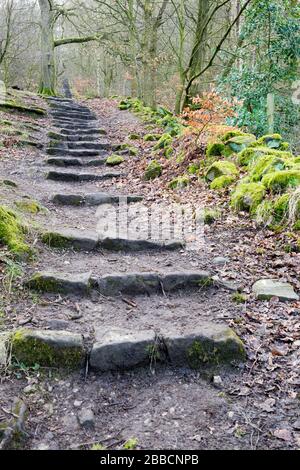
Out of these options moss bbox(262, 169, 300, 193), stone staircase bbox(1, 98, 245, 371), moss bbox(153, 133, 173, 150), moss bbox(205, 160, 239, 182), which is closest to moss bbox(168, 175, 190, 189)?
moss bbox(205, 160, 239, 182)

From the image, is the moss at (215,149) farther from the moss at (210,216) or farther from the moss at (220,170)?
the moss at (210,216)

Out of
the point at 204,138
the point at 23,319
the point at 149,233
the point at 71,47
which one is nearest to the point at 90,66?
the point at 71,47

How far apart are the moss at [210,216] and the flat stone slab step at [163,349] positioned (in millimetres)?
2182

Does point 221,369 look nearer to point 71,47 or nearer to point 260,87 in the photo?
point 260,87

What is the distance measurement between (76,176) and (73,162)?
91cm

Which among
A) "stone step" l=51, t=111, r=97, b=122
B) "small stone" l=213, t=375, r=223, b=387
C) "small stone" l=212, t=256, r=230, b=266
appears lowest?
"small stone" l=213, t=375, r=223, b=387

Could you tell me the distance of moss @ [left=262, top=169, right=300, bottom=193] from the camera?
458 centimetres

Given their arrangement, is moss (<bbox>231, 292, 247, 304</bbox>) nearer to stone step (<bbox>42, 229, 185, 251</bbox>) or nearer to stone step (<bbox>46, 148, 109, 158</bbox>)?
stone step (<bbox>42, 229, 185, 251</bbox>)

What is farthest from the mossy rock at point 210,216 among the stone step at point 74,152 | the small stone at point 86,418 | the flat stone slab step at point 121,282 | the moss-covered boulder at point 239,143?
the stone step at point 74,152

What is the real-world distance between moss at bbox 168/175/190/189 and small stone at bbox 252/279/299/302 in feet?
8.78

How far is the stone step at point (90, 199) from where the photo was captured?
5.37 m
